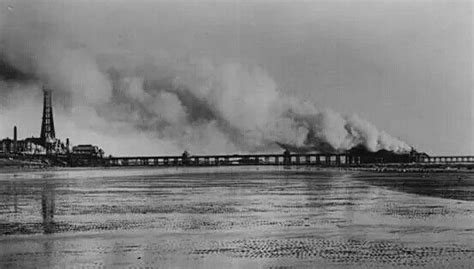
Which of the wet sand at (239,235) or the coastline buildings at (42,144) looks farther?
the coastline buildings at (42,144)

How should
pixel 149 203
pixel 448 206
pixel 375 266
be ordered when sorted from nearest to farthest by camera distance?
1. pixel 375 266
2. pixel 448 206
3. pixel 149 203

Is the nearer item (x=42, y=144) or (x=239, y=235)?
(x=239, y=235)

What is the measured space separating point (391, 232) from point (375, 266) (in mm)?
6021

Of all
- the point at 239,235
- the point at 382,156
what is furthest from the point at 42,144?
the point at 239,235

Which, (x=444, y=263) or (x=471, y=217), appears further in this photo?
(x=471, y=217)

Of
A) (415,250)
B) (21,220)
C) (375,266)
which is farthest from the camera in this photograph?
(21,220)

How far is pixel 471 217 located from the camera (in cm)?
2345

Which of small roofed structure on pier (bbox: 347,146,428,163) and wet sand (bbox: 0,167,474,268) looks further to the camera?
small roofed structure on pier (bbox: 347,146,428,163)

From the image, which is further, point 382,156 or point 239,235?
point 382,156

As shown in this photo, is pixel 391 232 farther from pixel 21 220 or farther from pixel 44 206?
pixel 44 206

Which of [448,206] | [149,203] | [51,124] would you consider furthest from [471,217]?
[51,124]

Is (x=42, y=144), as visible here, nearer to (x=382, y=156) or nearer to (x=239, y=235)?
(x=382, y=156)

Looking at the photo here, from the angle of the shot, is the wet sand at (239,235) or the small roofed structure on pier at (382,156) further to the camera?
the small roofed structure on pier at (382,156)

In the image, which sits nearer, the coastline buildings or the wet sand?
the wet sand
